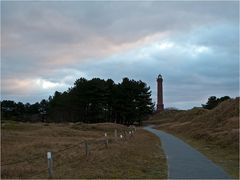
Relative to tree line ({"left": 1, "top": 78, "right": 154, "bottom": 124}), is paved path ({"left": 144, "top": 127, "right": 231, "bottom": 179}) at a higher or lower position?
lower

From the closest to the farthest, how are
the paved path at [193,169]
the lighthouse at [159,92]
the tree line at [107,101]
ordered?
the paved path at [193,169] → the tree line at [107,101] → the lighthouse at [159,92]

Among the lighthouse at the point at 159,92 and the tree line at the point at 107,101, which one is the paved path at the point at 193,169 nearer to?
the tree line at the point at 107,101

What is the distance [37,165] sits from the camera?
1908 cm

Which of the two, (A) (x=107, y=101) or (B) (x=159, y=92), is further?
(B) (x=159, y=92)

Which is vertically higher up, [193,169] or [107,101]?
[107,101]

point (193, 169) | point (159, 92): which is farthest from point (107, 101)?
point (193, 169)

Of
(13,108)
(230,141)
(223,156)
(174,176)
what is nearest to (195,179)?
(174,176)

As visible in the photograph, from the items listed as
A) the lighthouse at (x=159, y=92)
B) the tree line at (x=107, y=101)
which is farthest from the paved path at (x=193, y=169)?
the lighthouse at (x=159, y=92)

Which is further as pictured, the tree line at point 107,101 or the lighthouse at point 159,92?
the lighthouse at point 159,92

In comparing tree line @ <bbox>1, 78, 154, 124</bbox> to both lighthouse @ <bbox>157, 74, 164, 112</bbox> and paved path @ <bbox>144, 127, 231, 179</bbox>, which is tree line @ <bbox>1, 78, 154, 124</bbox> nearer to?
lighthouse @ <bbox>157, 74, 164, 112</bbox>

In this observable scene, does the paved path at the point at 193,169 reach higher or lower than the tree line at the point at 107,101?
lower

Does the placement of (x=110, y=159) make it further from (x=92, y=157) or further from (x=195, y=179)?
(x=195, y=179)

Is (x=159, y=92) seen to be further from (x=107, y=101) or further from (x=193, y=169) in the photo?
(x=193, y=169)

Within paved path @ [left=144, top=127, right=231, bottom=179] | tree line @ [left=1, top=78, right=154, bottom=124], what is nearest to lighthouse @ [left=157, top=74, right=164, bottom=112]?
tree line @ [left=1, top=78, right=154, bottom=124]
